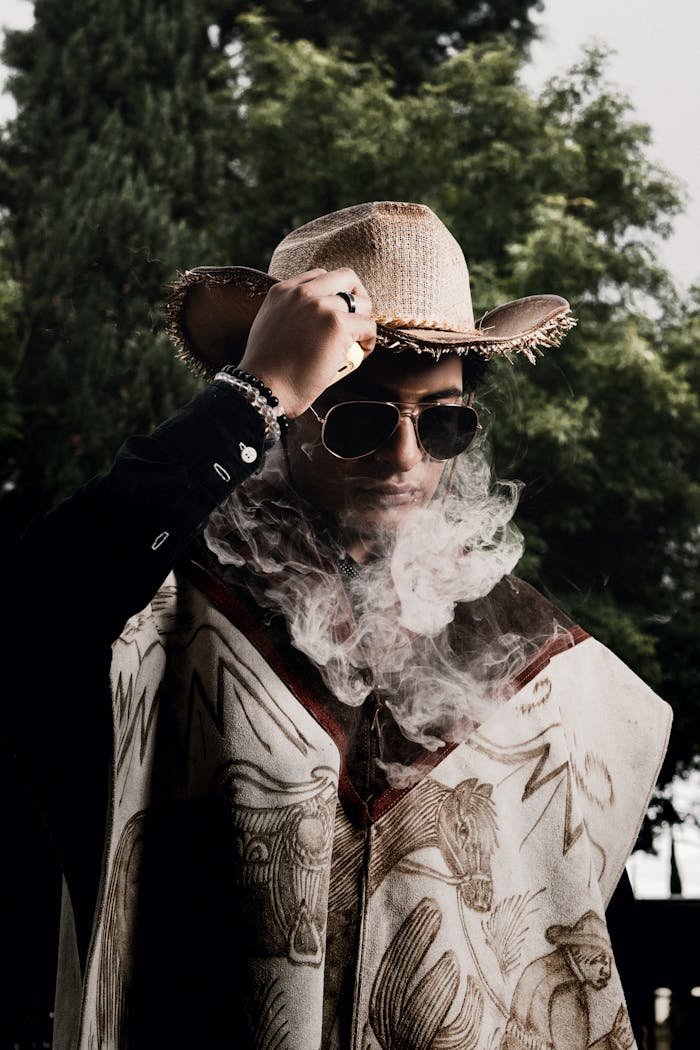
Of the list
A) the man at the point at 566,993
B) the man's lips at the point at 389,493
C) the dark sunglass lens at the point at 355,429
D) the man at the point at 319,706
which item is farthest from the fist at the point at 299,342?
the man at the point at 566,993

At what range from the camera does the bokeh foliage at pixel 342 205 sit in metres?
12.5

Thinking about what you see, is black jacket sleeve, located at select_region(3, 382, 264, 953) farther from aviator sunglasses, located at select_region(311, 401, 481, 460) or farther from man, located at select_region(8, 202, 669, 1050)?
aviator sunglasses, located at select_region(311, 401, 481, 460)

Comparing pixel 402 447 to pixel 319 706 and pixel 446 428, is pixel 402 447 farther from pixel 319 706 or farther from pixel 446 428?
pixel 319 706

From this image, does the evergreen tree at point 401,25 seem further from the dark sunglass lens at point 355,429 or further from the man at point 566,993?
the man at point 566,993

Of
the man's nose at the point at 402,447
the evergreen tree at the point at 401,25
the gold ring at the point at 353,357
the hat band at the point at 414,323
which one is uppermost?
the evergreen tree at the point at 401,25

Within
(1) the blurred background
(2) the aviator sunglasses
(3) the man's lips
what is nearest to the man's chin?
(3) the man's lips

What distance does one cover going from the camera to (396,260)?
2.22 metres

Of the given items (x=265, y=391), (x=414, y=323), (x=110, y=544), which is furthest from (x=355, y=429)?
(x=110, y=544)

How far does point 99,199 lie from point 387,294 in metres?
13.1

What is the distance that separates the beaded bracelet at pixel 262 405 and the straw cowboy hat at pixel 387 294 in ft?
1.48

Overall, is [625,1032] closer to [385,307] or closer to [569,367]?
[385,307]

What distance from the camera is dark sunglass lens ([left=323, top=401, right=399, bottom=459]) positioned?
2.06 m

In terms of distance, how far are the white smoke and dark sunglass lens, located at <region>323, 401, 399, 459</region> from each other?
19 cm

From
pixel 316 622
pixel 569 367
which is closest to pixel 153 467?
pixel 316 622
